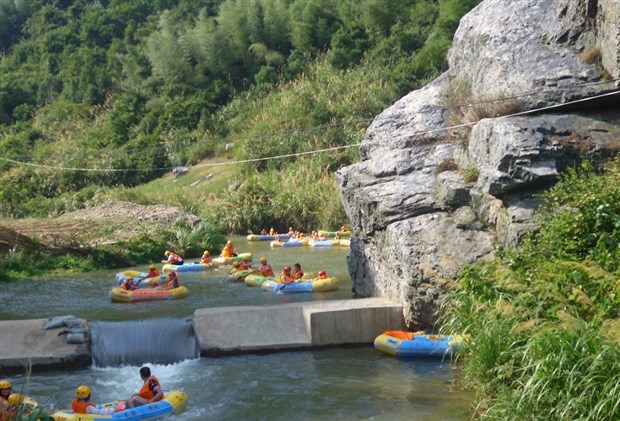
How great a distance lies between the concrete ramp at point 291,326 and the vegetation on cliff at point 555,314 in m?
1.97

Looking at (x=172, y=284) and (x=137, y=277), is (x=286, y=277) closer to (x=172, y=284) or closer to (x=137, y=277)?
(x=172, y=284)

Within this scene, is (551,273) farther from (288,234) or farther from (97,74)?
(97,74)

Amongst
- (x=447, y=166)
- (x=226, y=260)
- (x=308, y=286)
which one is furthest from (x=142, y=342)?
(x=226, y=260)

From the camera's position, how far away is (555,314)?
10453mm

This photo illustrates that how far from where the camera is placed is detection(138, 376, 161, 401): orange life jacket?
12688 millimetres

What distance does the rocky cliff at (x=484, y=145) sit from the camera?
48.4 feet

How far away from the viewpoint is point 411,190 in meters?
17.0

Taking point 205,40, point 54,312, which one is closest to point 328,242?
point 54,312

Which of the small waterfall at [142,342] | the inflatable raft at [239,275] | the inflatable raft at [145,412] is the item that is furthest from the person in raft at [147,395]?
the inflatable raft at [239,275]

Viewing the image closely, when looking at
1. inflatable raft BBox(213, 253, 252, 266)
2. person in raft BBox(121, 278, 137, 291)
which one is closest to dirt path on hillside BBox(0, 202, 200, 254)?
inflatable raft BBox(213, 253, 252, 266)

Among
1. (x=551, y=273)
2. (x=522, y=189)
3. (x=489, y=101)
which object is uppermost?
(x=489, y=101)

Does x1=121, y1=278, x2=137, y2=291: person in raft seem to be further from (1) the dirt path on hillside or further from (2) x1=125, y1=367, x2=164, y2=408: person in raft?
(2) x1=125, y1=367, x2=164, y2=408: person in raft

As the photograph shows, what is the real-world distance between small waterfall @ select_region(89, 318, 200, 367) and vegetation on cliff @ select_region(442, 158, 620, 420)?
4.71 m

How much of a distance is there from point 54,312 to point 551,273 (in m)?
11.0
